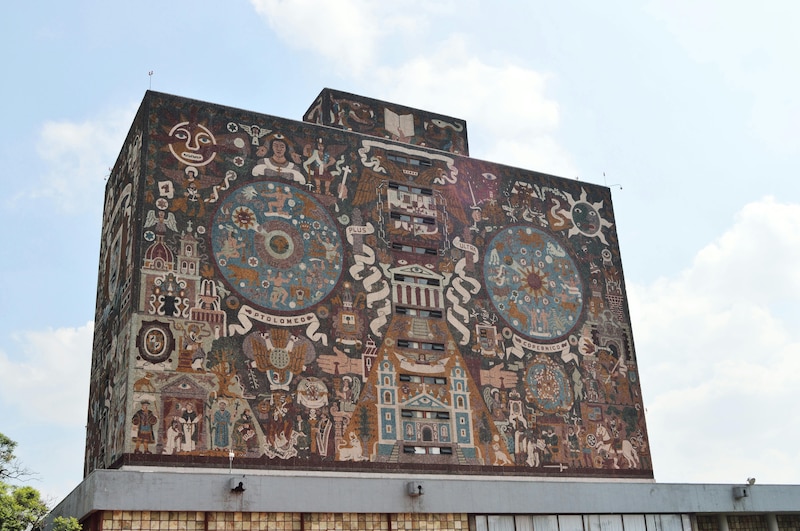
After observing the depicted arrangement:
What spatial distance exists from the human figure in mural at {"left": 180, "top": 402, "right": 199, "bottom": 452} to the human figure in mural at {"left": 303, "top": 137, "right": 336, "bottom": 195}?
6434mm

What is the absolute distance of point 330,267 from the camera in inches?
878

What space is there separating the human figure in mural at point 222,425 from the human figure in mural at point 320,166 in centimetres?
607

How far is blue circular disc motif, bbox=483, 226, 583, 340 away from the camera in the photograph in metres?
24.5

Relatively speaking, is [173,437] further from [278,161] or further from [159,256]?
[278,161]

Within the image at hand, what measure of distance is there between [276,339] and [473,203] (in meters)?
7.23

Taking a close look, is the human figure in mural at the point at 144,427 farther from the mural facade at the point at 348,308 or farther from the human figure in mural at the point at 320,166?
the human figure in mural at the point at 320,166

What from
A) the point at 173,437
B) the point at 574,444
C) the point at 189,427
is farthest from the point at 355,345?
the point at 574,444

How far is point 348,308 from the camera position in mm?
22125

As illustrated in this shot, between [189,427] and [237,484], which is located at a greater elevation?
[189,427]

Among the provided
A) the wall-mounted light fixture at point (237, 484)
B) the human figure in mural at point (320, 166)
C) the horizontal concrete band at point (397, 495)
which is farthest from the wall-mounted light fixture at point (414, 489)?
the human figure in mural at point (320, 166)

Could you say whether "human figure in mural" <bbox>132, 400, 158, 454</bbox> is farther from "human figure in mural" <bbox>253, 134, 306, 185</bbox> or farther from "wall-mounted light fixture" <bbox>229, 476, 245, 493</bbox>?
"human figure in mural" <bbox>253, 134, 306, 185</bbox>

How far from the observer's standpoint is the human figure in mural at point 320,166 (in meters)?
23.0

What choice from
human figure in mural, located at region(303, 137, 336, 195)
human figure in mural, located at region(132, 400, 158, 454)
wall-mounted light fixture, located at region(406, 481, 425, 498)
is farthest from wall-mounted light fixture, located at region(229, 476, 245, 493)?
human figure in mural, located at region(303, 137, 336, 195)

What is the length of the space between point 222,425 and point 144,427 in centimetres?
163
